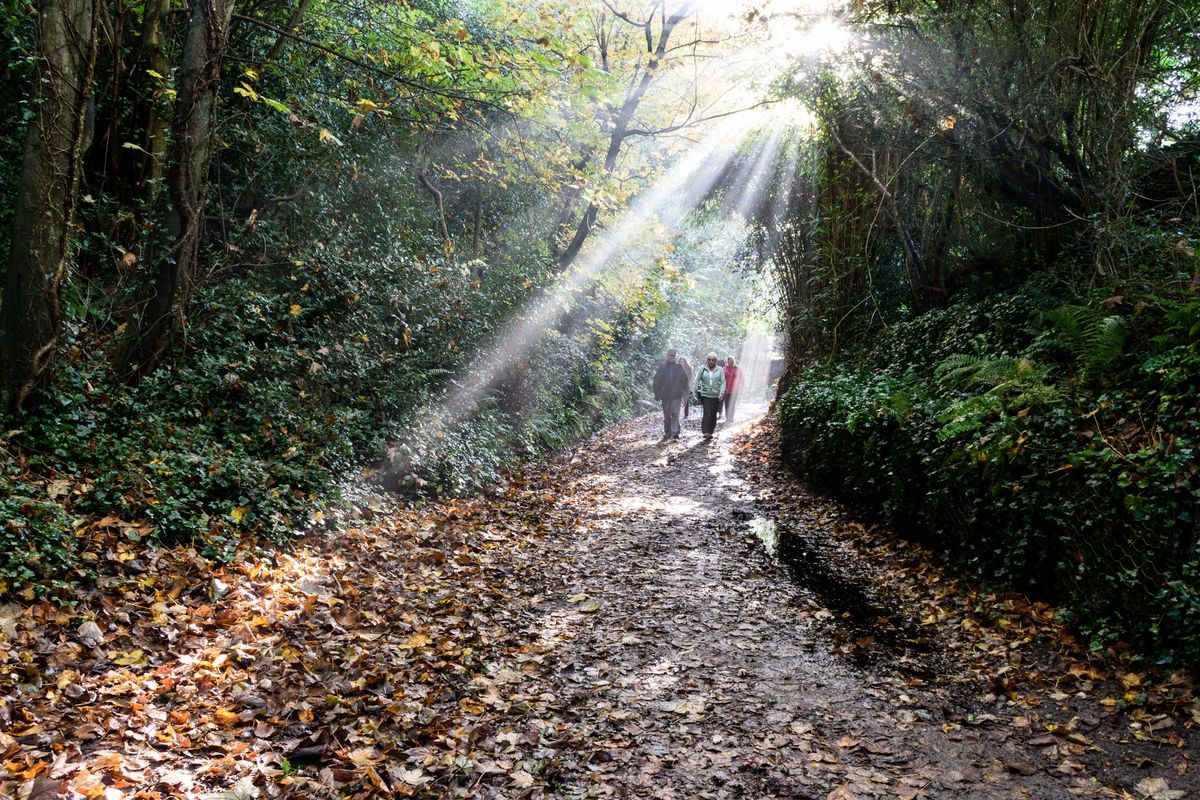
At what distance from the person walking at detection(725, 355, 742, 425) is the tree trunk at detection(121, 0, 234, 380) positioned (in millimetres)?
13790

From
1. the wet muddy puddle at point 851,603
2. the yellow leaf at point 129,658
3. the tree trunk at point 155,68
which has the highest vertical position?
the tree trunk at point 155,68

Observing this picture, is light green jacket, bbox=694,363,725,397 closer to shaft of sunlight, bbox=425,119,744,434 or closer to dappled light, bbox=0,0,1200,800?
dappled light, bbox=0,0,1200,800

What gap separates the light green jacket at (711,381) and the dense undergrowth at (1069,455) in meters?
6.36

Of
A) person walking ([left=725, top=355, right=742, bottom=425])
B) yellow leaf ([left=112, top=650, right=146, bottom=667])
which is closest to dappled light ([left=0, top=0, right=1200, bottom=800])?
yellow leaf ([left=112, top=650, right=146, bottom=667])

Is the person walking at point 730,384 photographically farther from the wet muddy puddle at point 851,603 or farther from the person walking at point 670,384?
the wet muddy puddle at point 851,603

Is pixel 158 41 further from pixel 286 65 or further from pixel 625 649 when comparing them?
pixel 625 649

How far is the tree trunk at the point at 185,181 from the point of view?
22.2 ft

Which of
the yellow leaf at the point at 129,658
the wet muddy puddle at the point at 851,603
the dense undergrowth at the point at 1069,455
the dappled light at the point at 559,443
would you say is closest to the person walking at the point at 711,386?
the dappled light at the point at 559,443

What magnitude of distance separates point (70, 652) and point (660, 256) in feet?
47.9

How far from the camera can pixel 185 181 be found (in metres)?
7.07

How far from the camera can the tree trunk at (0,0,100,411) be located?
5633 mm

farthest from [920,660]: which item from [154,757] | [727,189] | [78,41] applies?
[727,189]

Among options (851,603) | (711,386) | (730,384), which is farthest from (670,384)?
(851,603)

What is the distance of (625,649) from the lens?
17.0 feet
